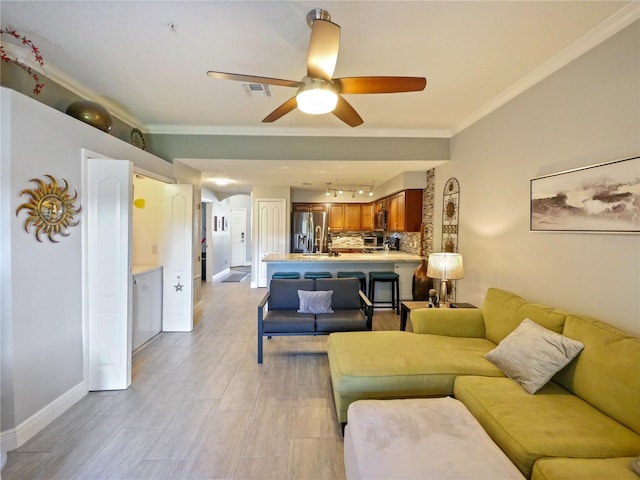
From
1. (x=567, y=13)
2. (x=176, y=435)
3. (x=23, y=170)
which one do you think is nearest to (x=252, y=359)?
(x=176, y=435)

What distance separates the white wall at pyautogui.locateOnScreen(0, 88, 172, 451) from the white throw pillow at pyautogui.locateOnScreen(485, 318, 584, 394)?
3305 mm

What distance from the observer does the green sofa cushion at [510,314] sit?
2.01 metres

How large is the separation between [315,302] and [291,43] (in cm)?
254

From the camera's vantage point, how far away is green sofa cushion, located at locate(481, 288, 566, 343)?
2008 mm

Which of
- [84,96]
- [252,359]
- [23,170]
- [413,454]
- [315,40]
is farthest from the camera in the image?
[252,359]

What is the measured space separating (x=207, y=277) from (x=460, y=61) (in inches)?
278

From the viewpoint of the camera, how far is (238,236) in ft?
33.9

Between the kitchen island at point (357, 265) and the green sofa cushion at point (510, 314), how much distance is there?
2.12m

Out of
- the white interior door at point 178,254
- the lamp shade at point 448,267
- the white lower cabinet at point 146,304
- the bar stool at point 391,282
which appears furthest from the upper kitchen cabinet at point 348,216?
the white lower cabinet at point 146,304

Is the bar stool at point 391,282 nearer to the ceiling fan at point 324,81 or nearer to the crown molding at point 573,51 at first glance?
the crown molding at point 573,51

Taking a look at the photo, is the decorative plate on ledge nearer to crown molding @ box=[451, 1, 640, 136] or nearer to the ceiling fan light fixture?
the ceiling fan light fixture

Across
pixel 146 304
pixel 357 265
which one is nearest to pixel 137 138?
pixel 146 304

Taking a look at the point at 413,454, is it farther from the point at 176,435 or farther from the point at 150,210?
the point at 150,210

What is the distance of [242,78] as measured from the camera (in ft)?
5.90
